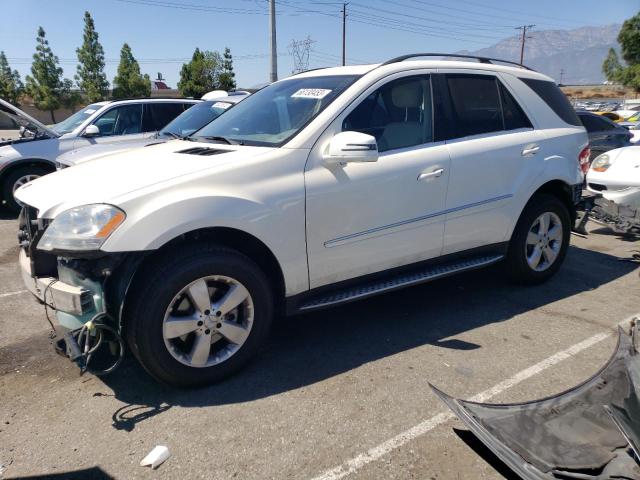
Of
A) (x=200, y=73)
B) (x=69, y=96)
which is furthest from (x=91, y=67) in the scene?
(x=200, y=73)

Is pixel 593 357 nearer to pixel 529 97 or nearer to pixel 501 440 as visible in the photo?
pixel 501 440

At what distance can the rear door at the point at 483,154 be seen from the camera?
3.91 metres

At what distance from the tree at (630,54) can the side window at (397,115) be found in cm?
5727

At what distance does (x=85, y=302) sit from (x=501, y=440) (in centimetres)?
223

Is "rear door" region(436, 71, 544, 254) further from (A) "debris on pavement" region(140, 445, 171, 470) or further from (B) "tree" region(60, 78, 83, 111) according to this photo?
(B) "tree" region(60, 78, 83, 111)

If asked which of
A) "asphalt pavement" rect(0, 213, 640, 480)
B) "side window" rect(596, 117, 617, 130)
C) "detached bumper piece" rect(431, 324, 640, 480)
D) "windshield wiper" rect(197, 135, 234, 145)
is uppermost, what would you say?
"windshield wiper" rect(197, 135, 234, 145)

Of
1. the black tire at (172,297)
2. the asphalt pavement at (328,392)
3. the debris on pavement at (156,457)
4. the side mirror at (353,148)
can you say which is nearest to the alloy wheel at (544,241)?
the asphalt pavement at (328,392)

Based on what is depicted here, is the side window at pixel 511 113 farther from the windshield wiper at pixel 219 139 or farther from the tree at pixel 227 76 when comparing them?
the tree at pixel 227 76

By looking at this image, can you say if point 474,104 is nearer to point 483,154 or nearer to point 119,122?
point 483,154

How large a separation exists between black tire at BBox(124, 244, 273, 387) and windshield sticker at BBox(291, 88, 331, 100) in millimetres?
1339

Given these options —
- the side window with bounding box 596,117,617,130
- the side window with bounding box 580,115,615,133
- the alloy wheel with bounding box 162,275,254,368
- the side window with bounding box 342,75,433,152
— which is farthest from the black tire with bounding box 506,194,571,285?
the side window with bounding box 596,117,617,130

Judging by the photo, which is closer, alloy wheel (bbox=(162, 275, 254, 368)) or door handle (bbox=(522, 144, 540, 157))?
alloy wheel (bbox=(162, 275, 254, 368))

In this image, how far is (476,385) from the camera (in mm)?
3107

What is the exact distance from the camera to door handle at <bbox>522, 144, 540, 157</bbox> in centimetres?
429
